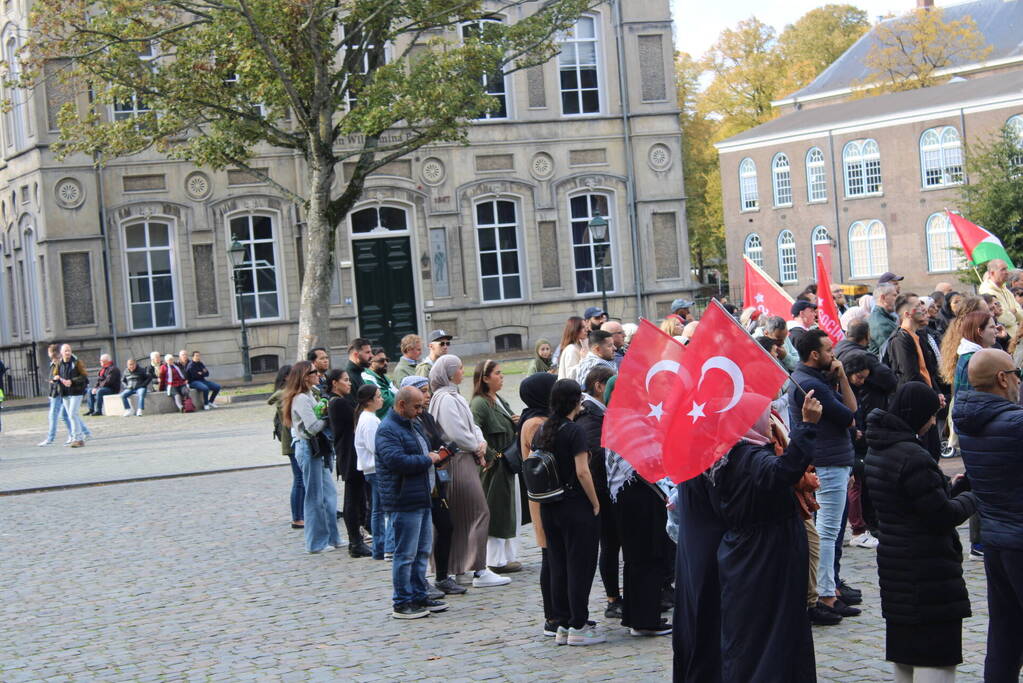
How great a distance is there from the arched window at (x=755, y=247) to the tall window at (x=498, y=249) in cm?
2971

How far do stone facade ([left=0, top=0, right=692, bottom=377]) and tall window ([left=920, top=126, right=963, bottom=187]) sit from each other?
826 inches

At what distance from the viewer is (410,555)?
9.30 meters

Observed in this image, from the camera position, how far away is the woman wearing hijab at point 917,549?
599 cm

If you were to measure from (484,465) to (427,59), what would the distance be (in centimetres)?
1803

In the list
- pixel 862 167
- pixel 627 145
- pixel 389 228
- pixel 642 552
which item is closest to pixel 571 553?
pixel 642 552

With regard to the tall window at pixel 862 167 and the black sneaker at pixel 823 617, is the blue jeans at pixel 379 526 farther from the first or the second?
the tall window at pixel 862 167

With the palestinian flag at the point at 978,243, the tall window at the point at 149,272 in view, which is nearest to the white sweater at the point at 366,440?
the palestinian flag at the point at 978,243

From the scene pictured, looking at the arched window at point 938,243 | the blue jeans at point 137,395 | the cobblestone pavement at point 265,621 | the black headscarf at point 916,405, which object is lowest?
the cobblestone pavement at point 265,621

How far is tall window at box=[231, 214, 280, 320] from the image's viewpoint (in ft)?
118

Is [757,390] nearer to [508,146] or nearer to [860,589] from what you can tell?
[860,589]

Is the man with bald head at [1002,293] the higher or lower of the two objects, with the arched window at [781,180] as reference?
lower

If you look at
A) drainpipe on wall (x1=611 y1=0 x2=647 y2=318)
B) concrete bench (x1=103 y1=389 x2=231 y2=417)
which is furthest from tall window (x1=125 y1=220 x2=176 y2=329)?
drainpipe on wall (x1=611 y1=0 x2=647 y2=318)

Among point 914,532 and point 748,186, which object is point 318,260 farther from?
point 748,186

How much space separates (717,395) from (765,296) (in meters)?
8.89
